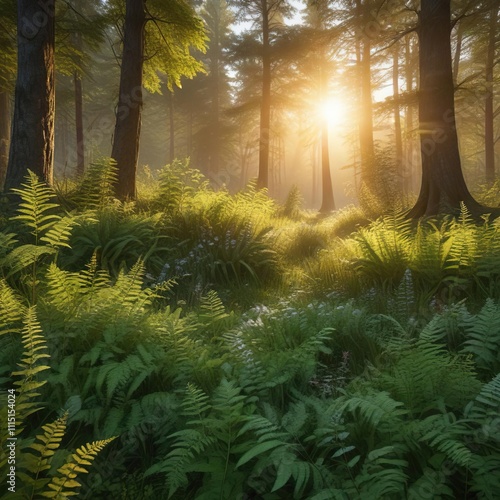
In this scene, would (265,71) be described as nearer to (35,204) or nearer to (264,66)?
(264,66)

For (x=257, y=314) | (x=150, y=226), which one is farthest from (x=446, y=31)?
(x=257, y=314)

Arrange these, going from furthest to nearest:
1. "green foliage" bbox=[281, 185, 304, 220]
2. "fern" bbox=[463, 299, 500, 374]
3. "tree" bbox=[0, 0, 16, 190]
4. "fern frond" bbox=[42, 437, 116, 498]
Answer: "green foliage" bbox=[281, 185, 304, 220] < "tree" bbox=[0, 0, 16, 190] < "fern" bbox=[463, 299, 500, 374] < "fern frond" bbox=[42, 437, 116, 498]

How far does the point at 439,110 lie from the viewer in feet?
24.5

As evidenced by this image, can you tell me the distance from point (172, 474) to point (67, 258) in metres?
3.52

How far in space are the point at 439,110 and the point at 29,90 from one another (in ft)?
23.7

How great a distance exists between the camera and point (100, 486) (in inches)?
71.8

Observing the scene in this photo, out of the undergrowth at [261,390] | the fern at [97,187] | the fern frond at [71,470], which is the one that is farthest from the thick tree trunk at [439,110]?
the fern frond at [71,470]

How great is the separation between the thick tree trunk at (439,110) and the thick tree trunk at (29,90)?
22.1 ft

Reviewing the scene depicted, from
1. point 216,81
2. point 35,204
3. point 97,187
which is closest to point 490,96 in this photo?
point 97,187

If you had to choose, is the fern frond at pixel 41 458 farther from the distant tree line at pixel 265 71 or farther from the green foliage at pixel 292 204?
the green foliage at pixel 292 204

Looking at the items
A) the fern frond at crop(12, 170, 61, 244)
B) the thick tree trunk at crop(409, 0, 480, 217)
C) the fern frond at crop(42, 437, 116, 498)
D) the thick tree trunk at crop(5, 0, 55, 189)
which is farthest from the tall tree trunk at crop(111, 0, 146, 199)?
the fern frond at crop(42, 437, 116, 498)

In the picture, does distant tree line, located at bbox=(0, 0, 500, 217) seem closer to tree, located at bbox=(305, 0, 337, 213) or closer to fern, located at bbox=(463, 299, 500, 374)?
tree, located at bbox=(305, 0, 337, 213)

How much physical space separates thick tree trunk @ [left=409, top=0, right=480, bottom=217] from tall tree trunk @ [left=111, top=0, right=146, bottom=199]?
18.4 feet

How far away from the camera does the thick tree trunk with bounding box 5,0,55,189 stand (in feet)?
19.2
